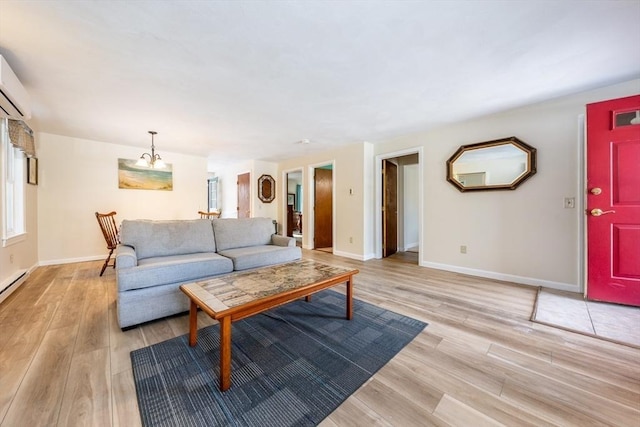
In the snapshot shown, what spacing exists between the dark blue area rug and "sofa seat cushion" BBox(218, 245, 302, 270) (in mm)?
678

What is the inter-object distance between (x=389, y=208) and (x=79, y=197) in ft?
18.6

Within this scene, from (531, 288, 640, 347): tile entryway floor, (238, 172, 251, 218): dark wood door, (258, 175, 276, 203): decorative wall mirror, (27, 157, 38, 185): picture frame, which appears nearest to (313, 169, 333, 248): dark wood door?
(258, 175, 276, 203): decorative wall mirror

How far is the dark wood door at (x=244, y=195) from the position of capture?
6.37 m

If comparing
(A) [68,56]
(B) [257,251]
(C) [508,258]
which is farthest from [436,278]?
(A) [68,56]

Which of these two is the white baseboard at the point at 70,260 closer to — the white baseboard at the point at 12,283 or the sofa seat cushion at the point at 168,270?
the white baseboard at the point at 12,283

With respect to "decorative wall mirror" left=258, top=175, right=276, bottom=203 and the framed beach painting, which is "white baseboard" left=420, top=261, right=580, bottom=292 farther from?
the framed beach painting

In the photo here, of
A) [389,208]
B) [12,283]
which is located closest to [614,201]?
[389,208]

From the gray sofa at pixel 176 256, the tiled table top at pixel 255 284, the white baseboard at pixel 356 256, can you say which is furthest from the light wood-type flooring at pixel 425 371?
the white baseboard at pixel 356 256

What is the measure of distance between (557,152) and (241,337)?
3877 millimetres

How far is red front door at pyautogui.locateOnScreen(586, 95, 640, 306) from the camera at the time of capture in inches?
90.7

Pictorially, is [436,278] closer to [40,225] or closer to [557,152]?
[557,152]

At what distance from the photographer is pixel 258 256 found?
2789 mm

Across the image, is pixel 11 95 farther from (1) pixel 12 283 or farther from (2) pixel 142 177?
(2) pixel 142 177

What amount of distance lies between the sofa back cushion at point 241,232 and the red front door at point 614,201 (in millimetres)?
3702
